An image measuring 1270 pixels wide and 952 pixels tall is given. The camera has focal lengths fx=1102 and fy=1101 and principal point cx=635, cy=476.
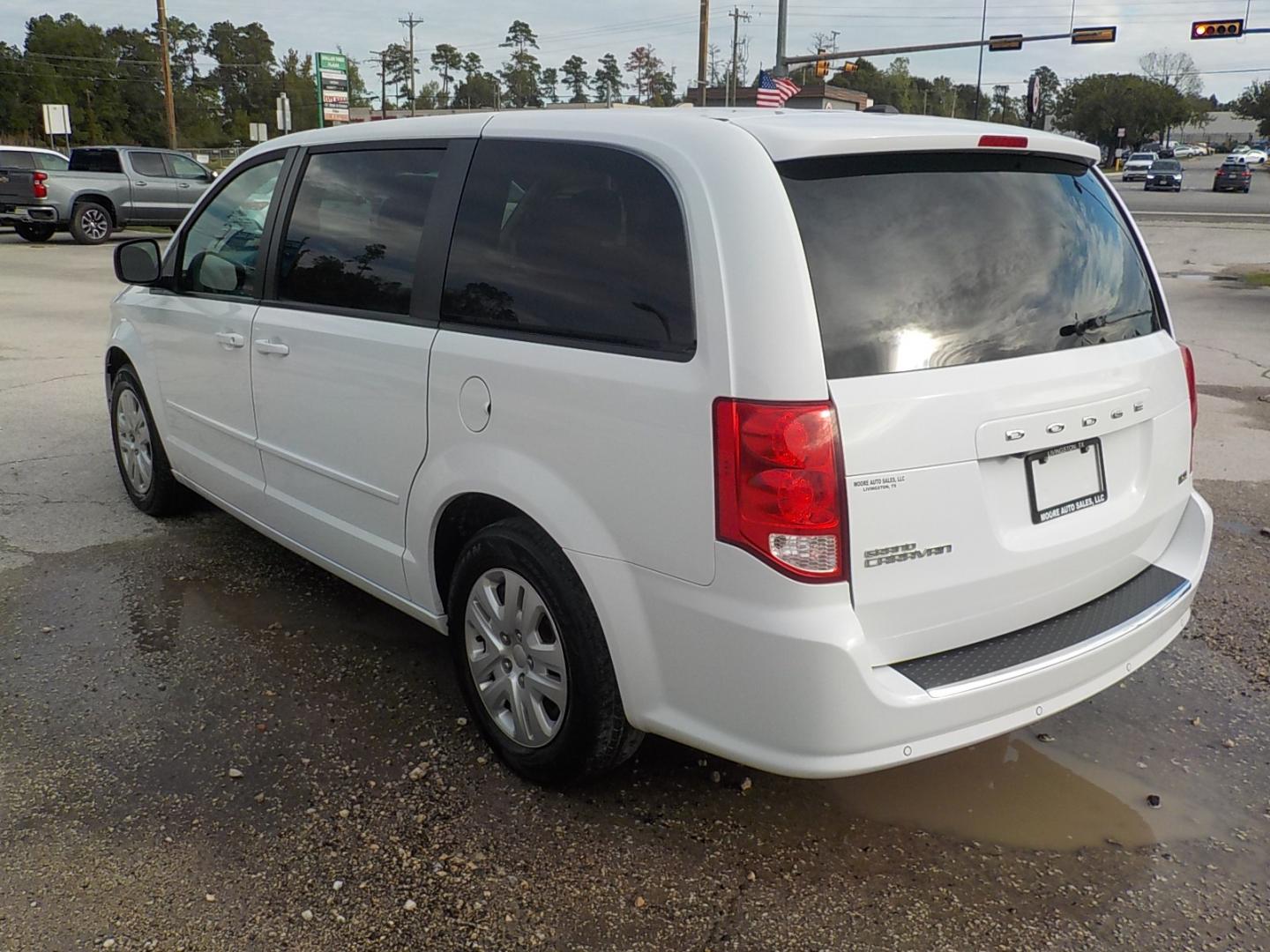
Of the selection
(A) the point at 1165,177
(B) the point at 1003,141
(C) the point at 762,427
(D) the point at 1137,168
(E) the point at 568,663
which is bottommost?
(E) the point at 568,663

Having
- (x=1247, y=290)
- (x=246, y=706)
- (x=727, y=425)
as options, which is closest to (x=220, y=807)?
(x=246, y=706)

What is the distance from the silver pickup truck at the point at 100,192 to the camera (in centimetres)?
2083

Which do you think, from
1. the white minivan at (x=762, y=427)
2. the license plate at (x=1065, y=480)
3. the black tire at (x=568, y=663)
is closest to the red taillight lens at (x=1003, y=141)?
the white minivan at (x=762, y=427)

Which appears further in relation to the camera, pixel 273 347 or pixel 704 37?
pixel 704 37

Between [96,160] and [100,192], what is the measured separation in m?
0.65

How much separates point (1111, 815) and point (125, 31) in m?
111

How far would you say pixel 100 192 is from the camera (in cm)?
2148

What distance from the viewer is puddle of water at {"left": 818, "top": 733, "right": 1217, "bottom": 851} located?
296 centimetres

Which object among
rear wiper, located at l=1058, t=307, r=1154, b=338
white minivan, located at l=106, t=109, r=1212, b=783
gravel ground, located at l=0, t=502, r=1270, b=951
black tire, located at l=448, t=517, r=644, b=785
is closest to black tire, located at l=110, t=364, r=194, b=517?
gravel ground, located at l=0, t=502, r=1270, b=951

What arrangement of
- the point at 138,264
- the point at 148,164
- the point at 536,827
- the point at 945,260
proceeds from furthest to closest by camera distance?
1. the point at 148,164
2. the point at 138,264
3. the point at 536,827
4. the point at 945,260

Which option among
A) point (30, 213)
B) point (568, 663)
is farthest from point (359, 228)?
point (30, 213)

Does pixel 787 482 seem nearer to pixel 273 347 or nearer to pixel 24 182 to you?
pixel 273 347

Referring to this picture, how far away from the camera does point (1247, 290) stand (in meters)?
15.3

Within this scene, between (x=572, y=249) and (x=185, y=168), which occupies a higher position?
(x=185, y=168)
